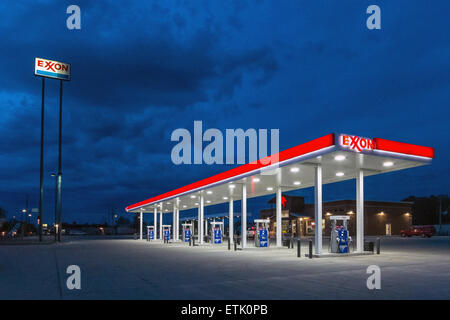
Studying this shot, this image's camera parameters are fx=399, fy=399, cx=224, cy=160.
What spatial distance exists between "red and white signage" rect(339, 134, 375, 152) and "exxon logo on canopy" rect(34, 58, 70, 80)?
122ft

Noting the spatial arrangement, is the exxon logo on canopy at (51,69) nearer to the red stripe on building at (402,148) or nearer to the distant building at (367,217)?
the red stripe on building at (402,148)

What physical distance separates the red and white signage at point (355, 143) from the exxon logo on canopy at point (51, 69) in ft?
122

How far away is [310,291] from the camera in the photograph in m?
8.99

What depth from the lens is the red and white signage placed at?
15.7 metres

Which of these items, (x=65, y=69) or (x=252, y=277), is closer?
(x=252, y=277)

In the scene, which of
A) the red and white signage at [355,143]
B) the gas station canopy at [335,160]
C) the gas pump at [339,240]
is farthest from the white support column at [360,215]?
the red and white signage at [355,143]

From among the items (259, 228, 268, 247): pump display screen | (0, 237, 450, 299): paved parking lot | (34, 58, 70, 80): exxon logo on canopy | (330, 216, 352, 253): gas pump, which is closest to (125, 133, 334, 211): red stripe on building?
(330, 216, 352, 253): gas pump

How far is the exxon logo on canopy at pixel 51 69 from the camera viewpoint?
43531 millimetres

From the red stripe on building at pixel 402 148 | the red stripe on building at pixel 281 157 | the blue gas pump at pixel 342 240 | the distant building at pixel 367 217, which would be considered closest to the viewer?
the red stripe on building at pixel 281 157

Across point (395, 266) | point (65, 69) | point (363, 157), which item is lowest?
point (395, 266)
